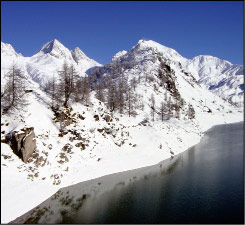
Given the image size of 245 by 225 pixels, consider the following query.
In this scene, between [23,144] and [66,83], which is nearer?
[23,144]

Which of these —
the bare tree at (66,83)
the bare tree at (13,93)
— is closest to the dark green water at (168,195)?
the bare tree at (13,93)

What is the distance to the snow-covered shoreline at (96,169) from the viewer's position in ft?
116

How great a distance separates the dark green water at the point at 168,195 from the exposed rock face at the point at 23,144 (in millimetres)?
9481

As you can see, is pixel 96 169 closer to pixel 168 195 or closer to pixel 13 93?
pixel 168 195

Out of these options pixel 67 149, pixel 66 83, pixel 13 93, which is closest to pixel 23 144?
pixel 67 149

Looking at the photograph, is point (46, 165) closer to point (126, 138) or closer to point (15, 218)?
point (15, 218)

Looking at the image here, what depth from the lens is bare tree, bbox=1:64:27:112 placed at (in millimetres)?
50875

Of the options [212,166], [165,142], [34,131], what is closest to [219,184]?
[212,166]

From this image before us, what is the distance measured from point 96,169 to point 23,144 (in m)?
15.4

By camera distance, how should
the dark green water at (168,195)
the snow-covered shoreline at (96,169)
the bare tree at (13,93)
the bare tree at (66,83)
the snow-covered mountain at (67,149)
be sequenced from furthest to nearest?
the bare tree at (66,83), the bare tree at (13,93), the snow-covered mountain at (67,149), the snow-covered shoreline at (96,169), the dark green water at (168,195)

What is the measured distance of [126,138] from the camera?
6562cm

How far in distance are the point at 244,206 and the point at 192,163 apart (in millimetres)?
24427

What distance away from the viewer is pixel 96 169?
169 feet

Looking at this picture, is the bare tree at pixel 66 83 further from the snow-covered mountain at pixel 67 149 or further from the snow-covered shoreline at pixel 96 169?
the snow-covered shoreline at pixel 96 169
